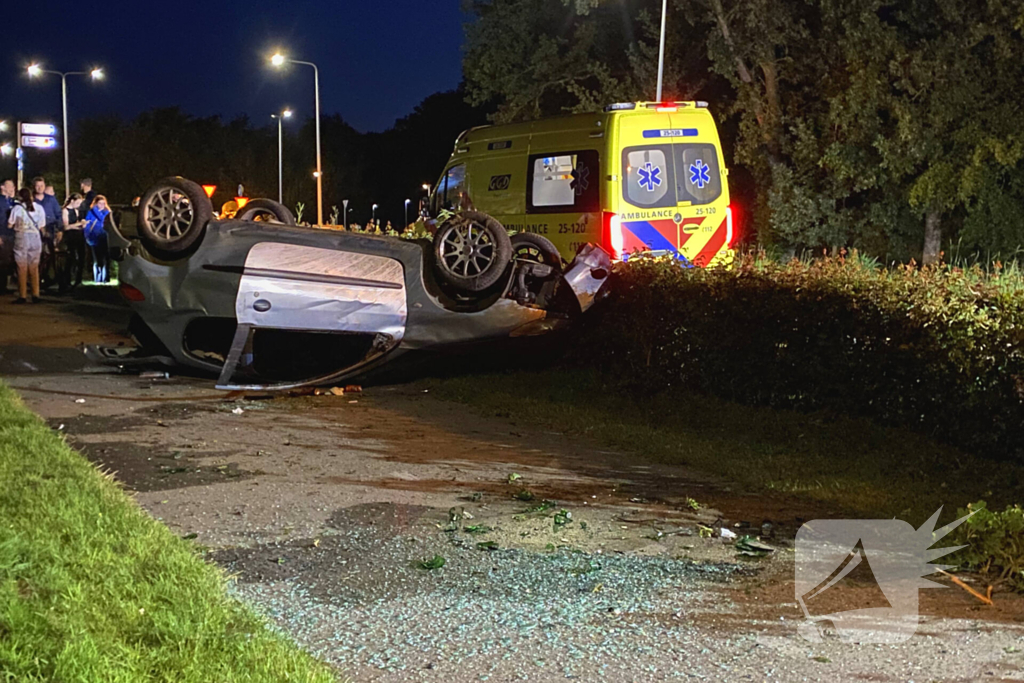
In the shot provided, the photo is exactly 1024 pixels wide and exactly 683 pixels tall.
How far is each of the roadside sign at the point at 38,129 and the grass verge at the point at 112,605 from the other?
31.7 m

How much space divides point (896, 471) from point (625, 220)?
6.81 meters

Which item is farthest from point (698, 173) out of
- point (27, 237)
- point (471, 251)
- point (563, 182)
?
point (27, 237)

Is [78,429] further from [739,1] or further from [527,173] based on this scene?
[739,1]

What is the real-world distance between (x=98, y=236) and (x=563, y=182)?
9084mm

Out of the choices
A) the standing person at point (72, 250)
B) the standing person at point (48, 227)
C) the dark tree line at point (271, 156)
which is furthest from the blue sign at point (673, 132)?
the dark tree line at point (271, 156)

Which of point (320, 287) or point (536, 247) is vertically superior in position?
point (536, 247)

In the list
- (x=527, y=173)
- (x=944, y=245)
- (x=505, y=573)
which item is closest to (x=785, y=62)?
(x=944, y=245)

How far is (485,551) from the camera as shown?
5.12m

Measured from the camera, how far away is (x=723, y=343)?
28.1 ft

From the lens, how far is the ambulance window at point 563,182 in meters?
13.4

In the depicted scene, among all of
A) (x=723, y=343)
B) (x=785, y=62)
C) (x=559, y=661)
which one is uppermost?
(x=785, y=62)

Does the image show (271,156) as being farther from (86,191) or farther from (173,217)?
(173,217)

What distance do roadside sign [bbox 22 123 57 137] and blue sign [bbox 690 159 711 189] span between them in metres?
26.2

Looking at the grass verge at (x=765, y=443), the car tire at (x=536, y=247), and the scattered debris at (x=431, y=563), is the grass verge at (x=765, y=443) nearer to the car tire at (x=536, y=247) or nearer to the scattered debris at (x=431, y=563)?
the car tire at (x=536, y=247)
